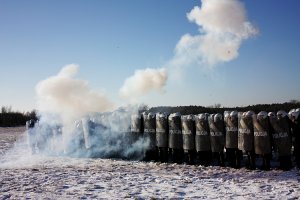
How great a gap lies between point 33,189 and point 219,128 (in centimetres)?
621

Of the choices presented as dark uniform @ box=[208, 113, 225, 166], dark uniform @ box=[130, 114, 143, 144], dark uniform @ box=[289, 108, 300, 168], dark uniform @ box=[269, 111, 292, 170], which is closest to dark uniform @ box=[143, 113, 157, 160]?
dark uniform @ box=[130, 114, 143, 144]

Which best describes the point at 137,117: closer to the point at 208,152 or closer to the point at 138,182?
the point at 208,152

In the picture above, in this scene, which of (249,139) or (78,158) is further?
(78,158)

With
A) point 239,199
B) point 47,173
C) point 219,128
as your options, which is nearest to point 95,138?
point 47,173

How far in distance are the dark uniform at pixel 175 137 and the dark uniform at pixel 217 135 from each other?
57.4 inches

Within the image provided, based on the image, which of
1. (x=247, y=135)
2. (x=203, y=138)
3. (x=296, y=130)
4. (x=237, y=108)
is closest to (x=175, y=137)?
(x=203, y=138)

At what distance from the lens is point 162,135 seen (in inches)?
609

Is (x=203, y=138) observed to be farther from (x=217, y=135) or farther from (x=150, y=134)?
(x=150, y=134)

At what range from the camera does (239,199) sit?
902 centimetres

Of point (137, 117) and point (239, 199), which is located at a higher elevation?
point (137, 117)

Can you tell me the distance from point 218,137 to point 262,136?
1647mm

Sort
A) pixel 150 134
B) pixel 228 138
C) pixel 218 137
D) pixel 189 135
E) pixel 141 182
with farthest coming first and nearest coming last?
pixel 150 134, pixel 189 135, pixel 218 137, pixel 228 138, pixel 141 182

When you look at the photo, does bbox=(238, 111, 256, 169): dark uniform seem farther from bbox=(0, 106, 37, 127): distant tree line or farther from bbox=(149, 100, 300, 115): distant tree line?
bbox=(0, 106, 37, 127): distant tree line

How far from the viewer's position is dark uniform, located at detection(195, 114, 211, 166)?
46.0 feet
